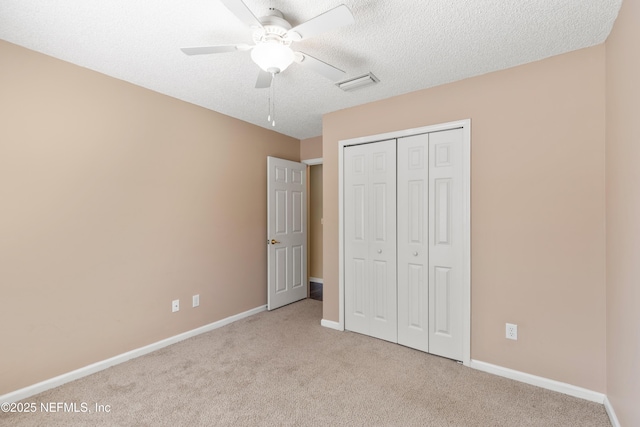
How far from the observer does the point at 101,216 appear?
8.20 feet

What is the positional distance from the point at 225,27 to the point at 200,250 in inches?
86.9

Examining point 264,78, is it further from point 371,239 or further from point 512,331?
point 512,331

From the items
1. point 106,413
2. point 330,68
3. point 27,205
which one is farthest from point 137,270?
point 330,68

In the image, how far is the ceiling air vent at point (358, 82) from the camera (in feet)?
8.12

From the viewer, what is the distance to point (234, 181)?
363cm

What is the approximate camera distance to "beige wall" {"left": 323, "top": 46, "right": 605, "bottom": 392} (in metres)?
2.07

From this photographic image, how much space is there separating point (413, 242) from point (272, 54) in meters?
2.03

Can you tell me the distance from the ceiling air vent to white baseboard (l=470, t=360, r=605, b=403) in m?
2.50

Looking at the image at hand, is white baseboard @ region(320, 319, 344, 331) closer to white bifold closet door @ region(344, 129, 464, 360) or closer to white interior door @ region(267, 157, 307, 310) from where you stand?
white bifold closet door @ region(344, 129, 464, 360)

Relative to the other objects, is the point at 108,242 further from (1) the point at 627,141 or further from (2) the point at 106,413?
(1) the point at 627,141

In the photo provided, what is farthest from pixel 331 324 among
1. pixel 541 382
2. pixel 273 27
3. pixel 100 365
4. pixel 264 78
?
pixel 273 27

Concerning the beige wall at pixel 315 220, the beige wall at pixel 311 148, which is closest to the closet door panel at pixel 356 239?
the beige wall at pixel 311 148

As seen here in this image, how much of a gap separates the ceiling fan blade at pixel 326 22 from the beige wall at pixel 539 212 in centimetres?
160

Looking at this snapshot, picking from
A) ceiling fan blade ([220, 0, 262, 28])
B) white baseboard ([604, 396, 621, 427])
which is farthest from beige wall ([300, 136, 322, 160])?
white baseboard ([604, 396, 621, 427])
